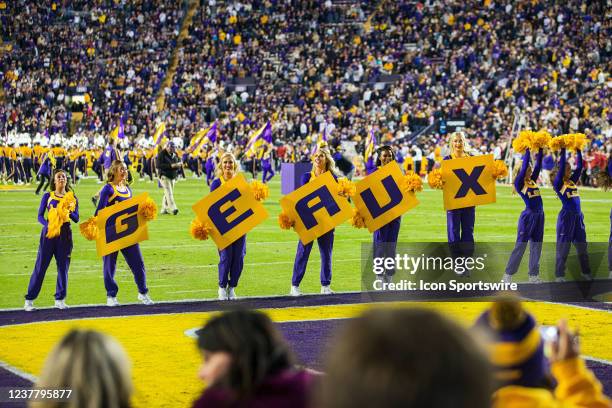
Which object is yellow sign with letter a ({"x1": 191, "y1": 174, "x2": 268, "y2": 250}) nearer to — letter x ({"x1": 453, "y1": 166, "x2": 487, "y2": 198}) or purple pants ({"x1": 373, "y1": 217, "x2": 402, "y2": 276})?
purple pants ({"x1": 373, "y1": 217, "x2": 402, "y2": 276})

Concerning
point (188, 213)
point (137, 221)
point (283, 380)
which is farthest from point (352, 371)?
point (188, 213)

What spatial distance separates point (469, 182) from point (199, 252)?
5563 millimetres

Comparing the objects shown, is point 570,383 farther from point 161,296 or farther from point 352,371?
point 161,296

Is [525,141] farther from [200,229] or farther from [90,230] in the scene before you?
[90,230]

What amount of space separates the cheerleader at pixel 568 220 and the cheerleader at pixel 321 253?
9.55 ft

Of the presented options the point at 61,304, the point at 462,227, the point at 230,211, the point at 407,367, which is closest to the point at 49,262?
the point at 61,304

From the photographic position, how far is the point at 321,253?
12.3 meters

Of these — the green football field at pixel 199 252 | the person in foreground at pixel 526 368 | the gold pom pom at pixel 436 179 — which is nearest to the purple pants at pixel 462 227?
the gold pom pom at pixel 436 179

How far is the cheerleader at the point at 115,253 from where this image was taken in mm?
11289

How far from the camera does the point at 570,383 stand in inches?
145

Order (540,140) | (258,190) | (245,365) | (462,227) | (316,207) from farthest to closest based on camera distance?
(462,227)
(540,140)
(316,207)
(258,190)
(245,365)

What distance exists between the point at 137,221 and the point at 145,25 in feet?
171

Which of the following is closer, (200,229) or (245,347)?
(245,347)

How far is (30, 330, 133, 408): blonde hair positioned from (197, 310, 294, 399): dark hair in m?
0.31
